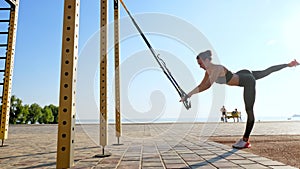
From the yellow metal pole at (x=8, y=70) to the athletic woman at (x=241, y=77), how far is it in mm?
3609

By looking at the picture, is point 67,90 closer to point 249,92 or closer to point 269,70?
point 249,92

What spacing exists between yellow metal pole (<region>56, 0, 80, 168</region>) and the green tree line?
2749 centimetres

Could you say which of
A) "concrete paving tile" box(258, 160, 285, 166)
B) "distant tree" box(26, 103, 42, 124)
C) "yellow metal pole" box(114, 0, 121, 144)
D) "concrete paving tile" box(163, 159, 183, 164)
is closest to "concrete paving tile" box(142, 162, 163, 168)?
"concrete paving tile" box(163, 159, 183, 164)

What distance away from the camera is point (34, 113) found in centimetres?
3559

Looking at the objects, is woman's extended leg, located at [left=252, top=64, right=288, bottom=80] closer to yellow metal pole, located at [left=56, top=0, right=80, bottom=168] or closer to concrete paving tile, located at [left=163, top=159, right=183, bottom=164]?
concrete paving tile, located at [left=163, top=159, right=183, bottom=164]

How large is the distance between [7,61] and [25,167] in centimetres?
292

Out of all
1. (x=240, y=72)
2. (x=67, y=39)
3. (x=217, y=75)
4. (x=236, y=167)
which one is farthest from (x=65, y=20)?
(x=240, y=72)

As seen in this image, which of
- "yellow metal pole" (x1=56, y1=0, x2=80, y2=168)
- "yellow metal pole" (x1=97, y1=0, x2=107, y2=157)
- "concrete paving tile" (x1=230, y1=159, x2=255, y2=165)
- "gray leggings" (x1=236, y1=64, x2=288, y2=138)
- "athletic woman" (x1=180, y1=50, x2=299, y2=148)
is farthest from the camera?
"gray leggings" (x1=236, y1=64, x2=288, y2=138)

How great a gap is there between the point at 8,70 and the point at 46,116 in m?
36.1

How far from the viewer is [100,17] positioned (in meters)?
4.00

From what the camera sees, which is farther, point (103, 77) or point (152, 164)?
point (103, 77)

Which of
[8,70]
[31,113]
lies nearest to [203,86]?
[8,70]

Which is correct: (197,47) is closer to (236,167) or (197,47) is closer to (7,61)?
(236,167)

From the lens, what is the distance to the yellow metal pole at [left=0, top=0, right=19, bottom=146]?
15.7 feet
